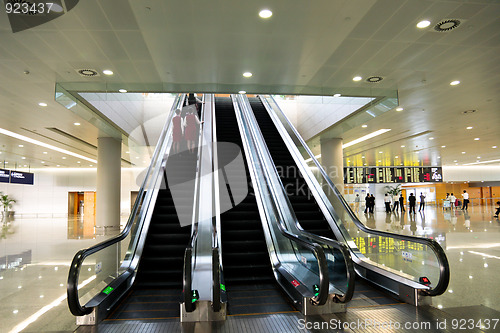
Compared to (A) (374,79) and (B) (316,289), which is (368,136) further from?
(B) (316,289)

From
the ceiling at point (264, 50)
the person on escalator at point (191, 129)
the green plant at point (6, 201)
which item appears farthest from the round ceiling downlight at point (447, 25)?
the green plant at point (6, 201)

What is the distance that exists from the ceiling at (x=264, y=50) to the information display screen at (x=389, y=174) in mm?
13576

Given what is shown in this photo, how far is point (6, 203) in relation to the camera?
2523 centimetres

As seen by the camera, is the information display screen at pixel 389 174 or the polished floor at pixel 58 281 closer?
the polished floor at pixel 58 281

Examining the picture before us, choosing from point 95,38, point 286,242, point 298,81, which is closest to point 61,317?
point 286,242

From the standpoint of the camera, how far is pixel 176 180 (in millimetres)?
8430

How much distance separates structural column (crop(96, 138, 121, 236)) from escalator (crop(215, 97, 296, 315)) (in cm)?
692

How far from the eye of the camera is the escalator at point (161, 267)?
4.21 m

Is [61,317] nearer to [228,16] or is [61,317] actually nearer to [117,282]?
[117,282]

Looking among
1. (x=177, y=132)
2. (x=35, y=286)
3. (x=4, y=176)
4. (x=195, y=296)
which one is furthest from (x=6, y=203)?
(x=195, y=296)

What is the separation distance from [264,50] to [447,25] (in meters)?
2.82

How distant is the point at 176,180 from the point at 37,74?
3665 mm

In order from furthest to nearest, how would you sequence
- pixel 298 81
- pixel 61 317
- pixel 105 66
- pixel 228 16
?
pixel 298 81
pixel 105 66
pixel 228 16
pixel 61 317

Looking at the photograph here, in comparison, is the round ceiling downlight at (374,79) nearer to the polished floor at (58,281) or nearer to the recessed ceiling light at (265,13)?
the recessed ceiling light at (265,13)
